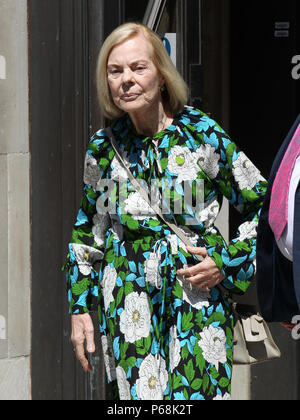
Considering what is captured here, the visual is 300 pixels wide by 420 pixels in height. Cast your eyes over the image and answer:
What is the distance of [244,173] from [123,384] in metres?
0.89


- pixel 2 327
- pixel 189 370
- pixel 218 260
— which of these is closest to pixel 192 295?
pixel 218 260

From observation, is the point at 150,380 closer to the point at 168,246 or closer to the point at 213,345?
the point at 213,345

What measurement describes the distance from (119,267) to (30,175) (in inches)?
62.0

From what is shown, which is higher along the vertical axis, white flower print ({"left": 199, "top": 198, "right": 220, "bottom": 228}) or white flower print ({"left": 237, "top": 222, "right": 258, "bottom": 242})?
white flower print ({"left": 199, "top": 198, "right": 220, "bottom": 228})

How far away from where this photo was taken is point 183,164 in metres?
3.55

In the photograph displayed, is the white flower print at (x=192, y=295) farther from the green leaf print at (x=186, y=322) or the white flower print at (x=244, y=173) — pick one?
the white flower print at (x=244, y=173)

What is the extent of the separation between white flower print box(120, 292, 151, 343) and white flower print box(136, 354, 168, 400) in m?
0.09

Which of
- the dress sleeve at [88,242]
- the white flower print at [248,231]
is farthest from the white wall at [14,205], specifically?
the white flower print at [248,231]

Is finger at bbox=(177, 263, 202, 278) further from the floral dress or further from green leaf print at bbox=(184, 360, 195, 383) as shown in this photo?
green leaf print at bbox=(184, 360, 195, 383)

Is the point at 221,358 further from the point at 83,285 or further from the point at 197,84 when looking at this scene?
the point at 197,84

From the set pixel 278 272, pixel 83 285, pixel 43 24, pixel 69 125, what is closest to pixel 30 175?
pixel 69 125

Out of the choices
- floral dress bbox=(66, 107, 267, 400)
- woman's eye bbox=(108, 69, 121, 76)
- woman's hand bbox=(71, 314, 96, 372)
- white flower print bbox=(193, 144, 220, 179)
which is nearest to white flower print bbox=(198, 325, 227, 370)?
floral dress bbox=(66, 107, 267, 400)

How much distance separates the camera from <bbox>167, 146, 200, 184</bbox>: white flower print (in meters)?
3.54

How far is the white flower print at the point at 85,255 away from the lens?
3738mm
